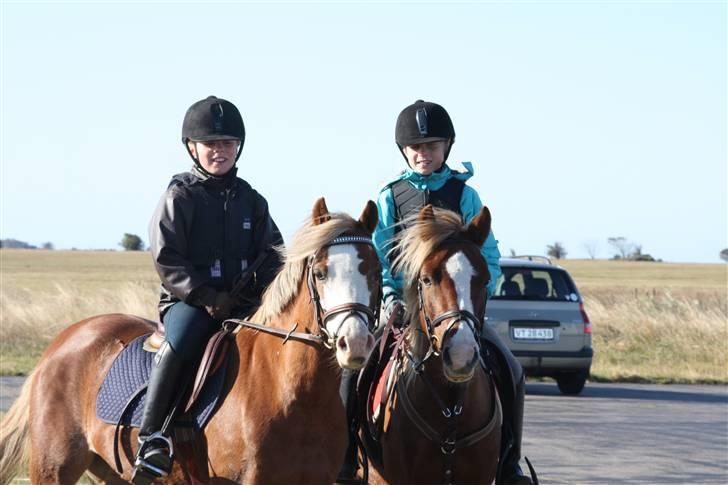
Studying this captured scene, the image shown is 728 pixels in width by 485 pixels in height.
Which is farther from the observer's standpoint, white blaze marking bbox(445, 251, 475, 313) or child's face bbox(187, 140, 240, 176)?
child's face bbox(187, 140, 240, 176)

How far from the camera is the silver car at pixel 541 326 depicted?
1802 cm

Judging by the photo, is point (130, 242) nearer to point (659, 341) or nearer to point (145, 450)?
point (659, 341)

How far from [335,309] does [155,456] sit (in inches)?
59.4

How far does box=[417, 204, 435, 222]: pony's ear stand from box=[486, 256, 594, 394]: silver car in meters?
11.1

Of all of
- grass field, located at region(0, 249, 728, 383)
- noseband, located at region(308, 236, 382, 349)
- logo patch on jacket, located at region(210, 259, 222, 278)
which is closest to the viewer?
noseband, located at region(308, 236, 382, 349)

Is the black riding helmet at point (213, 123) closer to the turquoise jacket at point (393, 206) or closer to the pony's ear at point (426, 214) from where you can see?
the turquoise jacket at point (393, 206)

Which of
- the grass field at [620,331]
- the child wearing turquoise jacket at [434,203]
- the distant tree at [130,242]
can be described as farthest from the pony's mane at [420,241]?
the distant tree at [130,242]

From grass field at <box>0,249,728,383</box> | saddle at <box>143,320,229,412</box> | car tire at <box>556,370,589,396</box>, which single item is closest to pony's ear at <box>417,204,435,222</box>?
saddle at <box>143,320,229,412</box>

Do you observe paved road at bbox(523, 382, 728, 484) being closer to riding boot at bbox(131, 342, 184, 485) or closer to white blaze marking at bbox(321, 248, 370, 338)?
riding boot at bbox(131, 342, 184, 485)

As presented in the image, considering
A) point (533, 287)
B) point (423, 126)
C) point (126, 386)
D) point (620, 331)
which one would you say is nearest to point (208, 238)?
point (126, 386)

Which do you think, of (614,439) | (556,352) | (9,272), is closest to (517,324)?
(556,352)

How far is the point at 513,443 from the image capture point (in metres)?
7.37

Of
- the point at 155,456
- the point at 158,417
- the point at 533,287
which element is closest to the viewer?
the point at 155,456

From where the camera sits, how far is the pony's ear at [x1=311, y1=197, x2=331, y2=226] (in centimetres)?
630
